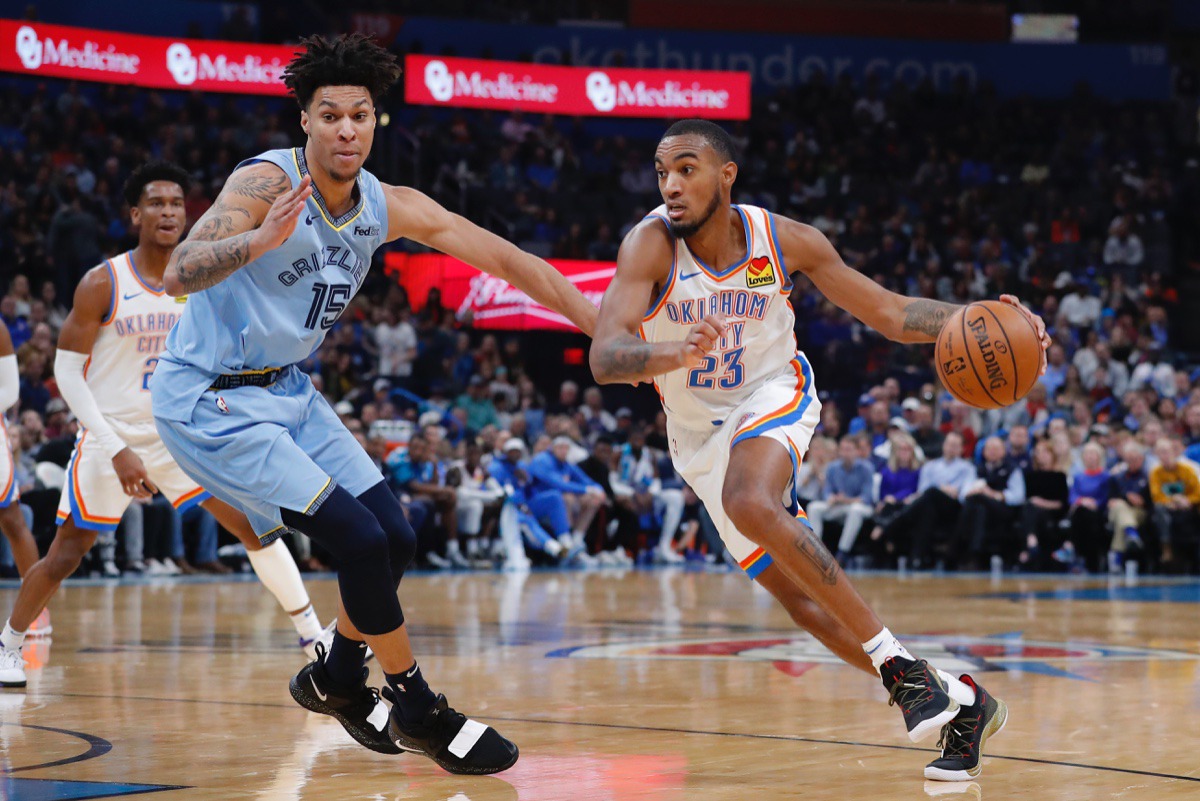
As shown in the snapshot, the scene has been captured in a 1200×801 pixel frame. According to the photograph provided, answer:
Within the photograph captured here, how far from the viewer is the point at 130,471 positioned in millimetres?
6383

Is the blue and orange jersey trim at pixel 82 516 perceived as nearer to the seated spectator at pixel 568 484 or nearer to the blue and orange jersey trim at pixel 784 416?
the blue and orange jersey trim at pixel 784 416

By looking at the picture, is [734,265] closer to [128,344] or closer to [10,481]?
[128,344]

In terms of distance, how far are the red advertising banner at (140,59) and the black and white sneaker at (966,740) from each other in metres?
18.1

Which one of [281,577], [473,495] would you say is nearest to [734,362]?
[281,577]

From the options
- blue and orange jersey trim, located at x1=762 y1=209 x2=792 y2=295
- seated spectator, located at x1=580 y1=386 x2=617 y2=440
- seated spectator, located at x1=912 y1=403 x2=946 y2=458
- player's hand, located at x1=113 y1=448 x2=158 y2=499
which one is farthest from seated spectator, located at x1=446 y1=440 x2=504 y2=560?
blue and orange jersey trim, located at x1=762 y1=209 x2=792 y2=295

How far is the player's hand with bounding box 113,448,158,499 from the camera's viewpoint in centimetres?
639

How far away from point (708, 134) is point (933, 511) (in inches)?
418

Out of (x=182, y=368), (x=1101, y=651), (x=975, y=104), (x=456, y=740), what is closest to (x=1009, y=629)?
(x=1101, y=651)

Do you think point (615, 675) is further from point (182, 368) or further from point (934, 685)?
point (182, 368)

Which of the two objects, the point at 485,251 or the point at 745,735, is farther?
the point at 745,735

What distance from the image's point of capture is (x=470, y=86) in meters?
23.1

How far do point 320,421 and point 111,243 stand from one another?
563 inches

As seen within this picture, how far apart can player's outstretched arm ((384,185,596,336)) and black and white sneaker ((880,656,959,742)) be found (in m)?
1.42

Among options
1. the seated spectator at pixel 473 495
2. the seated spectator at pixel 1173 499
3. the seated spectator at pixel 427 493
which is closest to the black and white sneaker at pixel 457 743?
Result: the seated spectator at pixel 427 493
